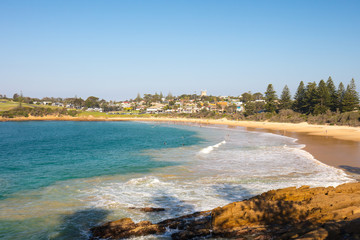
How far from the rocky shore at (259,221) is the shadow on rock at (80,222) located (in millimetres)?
511

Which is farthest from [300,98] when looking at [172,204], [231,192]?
[172,204]

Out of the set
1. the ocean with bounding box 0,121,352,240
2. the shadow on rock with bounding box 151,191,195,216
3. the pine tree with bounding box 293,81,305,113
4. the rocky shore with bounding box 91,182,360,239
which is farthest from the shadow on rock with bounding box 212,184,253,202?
the pine tree with bounding box 293,81,305,113

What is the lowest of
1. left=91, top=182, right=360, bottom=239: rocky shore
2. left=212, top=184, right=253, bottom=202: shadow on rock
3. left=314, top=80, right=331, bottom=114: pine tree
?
left=212, top=184, right=253, bottom=202: shadow on rock

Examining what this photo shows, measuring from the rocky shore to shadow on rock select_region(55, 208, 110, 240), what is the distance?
0.51m

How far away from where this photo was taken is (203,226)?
864 centimetres

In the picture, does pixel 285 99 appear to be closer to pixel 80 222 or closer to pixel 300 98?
pixel 300 98

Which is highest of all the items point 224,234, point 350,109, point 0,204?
point 350,109

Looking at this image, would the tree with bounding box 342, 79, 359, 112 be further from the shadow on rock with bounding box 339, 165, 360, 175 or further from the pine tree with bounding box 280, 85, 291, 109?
the shadow on rock with bounding box 339, 165, 360, 175

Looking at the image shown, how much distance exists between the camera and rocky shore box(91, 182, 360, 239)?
7.48 m

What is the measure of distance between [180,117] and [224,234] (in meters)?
111

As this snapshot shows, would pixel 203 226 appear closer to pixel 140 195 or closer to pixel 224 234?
pixel 224 234

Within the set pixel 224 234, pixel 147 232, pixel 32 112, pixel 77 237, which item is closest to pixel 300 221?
pixel 224 234

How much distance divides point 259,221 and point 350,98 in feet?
222

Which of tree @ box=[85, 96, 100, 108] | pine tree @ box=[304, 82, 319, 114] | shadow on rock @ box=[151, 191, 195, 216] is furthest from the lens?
tree @ box=[85, 96, 100, 108]
